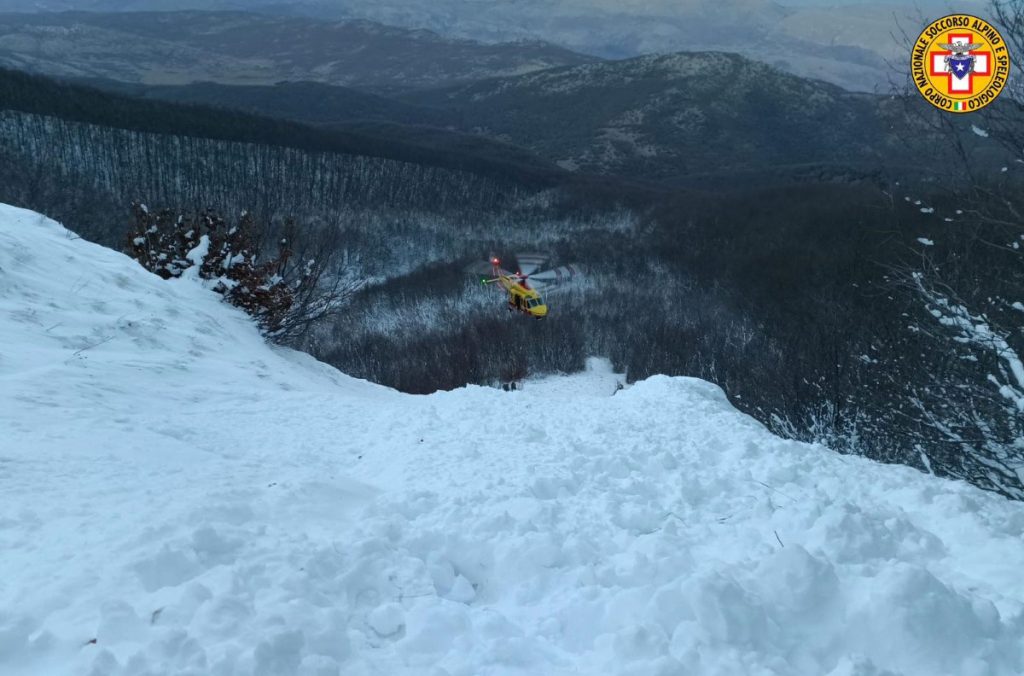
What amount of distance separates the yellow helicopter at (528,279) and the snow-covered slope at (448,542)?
2728 centimetres

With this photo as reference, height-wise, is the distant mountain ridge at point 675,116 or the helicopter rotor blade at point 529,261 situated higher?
the distant mountain ridge at point 675,116

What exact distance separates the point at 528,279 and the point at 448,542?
1916 inches

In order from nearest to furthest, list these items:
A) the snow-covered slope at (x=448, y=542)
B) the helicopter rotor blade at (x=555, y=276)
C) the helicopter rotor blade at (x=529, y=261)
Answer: the snow-covered slope at (x=448, y=542) < the helicopter rotor blade at (x=555, y=276) < the helicopter rotor blade at (x=529, y=261)

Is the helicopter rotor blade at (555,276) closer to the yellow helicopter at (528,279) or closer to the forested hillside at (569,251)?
the yellow helicopter at (528,279)

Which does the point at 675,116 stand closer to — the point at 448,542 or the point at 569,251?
the point at 569,251

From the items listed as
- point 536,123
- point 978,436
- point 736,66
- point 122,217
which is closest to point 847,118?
point 736,66

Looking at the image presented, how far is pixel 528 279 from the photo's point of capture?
53000mm

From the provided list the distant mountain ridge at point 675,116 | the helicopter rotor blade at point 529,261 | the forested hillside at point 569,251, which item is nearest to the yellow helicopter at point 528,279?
the helicopter rotor blade at point 529,261

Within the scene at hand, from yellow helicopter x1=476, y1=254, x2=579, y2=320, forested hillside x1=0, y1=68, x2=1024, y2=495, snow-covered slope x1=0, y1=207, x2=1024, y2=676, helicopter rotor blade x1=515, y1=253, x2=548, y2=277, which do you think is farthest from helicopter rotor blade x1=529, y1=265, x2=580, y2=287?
snow-covered slope x1=0, y1=207, x2=1024, y2=676

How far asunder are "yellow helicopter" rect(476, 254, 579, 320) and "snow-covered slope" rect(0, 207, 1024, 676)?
2728 centimetres

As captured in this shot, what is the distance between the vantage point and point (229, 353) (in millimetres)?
10836

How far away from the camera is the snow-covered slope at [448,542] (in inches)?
136

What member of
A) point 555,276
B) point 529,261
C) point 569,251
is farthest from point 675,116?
point 555,276

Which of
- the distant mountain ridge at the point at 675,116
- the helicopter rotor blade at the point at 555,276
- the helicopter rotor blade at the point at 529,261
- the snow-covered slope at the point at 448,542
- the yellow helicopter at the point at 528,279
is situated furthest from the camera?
the distant mountain ridge at the point at 675,116
